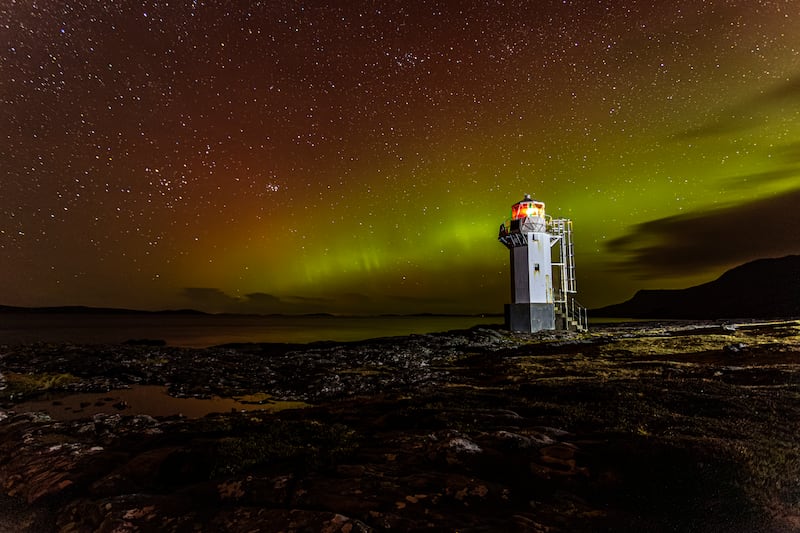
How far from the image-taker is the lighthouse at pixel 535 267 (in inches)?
1612

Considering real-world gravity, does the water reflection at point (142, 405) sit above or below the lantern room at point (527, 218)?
below

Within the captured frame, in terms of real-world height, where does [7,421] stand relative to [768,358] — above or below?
below

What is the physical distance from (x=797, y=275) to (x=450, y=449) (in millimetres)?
207853

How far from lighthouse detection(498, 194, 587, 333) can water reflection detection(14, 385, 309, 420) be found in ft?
90.0

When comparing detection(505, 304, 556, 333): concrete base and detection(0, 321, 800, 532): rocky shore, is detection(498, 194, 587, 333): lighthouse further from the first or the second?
detection(0, 321, 800, 532): rocky shore

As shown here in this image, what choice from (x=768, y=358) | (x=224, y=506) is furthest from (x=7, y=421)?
(x=768, y=358)

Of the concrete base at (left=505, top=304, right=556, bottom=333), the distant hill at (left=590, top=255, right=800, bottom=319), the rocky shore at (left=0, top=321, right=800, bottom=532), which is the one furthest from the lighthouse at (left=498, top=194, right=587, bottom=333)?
the distant hill at (left=590, top=255, right=800, bottom=319)

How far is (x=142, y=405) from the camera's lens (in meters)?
18.8

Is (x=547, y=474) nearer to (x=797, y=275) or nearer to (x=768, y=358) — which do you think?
(x=768, y=358)

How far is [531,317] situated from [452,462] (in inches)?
1356

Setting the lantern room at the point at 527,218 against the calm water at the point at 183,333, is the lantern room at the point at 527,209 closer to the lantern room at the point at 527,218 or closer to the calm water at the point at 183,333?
the lantern room at the point at 527,218

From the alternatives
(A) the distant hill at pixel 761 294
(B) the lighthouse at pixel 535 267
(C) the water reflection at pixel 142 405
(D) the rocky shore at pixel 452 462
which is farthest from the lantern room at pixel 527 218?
(A) the distant hill at pixel 761 294

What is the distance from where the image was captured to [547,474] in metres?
7.50

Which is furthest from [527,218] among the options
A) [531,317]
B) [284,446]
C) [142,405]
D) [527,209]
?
[284,446]
